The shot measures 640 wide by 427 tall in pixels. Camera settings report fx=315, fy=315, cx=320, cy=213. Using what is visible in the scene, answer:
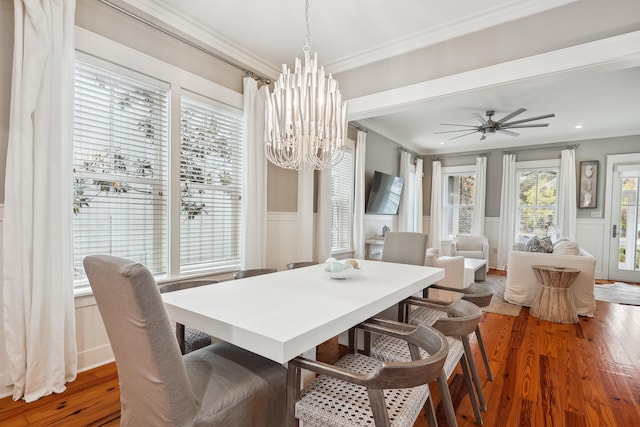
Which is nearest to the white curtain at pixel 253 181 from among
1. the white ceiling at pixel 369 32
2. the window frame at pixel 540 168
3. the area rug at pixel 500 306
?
the white ceiling at pixel 369 32

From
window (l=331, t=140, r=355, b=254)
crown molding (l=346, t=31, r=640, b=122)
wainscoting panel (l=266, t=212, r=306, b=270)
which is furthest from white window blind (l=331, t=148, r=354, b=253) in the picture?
crown molding (l=346, t=31, r=640, b=122)

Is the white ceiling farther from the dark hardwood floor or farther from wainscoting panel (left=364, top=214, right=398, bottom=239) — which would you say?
wainscoting panel (left=364, top=214, right=398, bottom=239)

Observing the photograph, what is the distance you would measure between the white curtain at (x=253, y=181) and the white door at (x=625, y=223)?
6579mm

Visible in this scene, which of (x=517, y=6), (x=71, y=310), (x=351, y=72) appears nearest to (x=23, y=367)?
(x=71, y=310)

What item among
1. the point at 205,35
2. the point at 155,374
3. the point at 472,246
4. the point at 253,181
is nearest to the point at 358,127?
the point at 253,181

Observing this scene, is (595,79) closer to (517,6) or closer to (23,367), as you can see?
(517,6)

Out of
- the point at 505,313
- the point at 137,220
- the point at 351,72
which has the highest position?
the point at 351,72

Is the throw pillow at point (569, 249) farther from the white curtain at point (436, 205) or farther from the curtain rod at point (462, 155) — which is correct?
the curtain rod at point (462, 155)

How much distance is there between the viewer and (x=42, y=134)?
190cm

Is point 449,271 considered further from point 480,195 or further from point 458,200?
point 458,200

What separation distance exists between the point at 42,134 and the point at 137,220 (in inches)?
33.3

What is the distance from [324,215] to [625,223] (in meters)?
5.87

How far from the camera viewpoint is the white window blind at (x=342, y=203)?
15.4 feet

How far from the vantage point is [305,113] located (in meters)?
1.89
